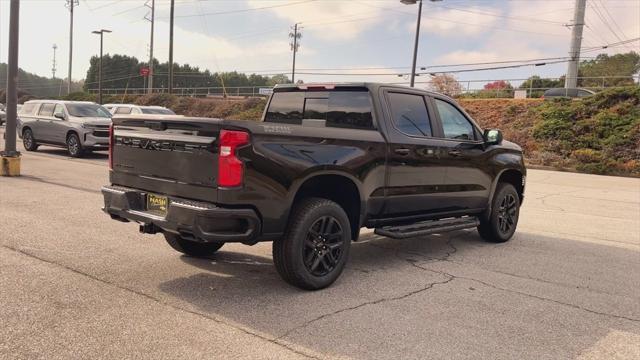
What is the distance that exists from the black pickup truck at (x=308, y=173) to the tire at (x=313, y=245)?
10 millimetres

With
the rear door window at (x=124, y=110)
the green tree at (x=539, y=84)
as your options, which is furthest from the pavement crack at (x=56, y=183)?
the green tree at (x=539, y=84)

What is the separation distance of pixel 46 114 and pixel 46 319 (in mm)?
16391

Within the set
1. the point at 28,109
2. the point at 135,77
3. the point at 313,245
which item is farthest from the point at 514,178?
the point at 135,77

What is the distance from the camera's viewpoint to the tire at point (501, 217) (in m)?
7.23

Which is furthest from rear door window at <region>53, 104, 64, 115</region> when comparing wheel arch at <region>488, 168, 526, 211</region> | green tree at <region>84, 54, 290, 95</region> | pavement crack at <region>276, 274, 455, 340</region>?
green tree at <region>84, 54, 290, 95</region>

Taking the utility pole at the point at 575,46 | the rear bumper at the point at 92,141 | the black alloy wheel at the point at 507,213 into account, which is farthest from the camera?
the utility pole at the point at 575,46

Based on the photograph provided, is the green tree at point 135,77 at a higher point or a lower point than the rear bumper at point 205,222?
higher

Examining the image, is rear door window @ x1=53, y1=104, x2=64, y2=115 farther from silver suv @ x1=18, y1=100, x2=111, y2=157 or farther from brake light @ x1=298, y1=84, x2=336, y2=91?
brake light @ x1=298, y1=84, x2=336, y2=91

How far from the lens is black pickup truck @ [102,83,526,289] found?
4.23 m

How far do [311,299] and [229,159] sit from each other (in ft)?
4.70

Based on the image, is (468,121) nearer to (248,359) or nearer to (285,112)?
(285,112)

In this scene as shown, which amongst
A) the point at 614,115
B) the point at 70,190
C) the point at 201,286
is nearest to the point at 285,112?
the point at 201,286

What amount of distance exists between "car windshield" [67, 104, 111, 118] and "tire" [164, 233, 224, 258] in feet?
44.4

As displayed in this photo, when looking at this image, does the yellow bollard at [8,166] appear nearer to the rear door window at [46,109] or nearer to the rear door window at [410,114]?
the rear door window at [46,109]
